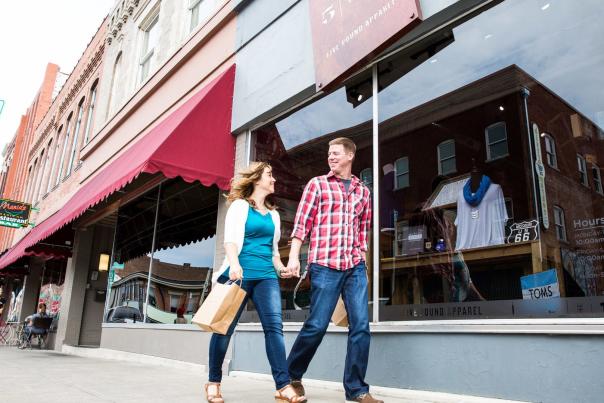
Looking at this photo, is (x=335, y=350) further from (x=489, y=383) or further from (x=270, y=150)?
(x=270, y=150)

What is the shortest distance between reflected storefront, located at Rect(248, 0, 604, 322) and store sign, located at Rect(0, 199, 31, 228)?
573 inches

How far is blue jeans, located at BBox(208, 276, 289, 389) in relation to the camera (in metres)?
3.55

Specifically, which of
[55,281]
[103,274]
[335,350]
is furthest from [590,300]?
[55,281]

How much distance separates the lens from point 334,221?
3.75 metres

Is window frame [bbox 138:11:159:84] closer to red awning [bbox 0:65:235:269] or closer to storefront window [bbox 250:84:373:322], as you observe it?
red awning [bbox 0:65:235:269]

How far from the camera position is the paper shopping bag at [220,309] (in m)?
3.35

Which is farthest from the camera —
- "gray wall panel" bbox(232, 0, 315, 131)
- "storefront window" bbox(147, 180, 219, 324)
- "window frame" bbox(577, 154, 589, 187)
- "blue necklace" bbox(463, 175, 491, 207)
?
"storefront window" bbox(147, 180, 219, 324)

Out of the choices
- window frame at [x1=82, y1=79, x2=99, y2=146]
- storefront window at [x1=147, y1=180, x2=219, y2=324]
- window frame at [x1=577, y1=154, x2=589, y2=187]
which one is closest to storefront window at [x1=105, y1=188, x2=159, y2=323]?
storefront window at [x1=147, y1=180, x2=219, y2=324]

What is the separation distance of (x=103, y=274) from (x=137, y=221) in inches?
164

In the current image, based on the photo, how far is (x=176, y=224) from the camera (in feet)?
28.0

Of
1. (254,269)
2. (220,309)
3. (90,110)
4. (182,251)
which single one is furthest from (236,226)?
(90,110)

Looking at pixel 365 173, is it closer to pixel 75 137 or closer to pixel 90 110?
pixel 90 110

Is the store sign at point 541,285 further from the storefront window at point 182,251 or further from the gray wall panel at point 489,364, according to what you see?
the storefront window at point 182,251

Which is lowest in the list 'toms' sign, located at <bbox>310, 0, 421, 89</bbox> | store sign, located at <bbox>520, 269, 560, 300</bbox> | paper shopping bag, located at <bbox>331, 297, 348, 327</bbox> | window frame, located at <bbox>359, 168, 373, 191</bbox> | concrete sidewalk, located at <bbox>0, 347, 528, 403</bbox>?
concrete sidewalk, located at <bbox>0, 347, 528, 403</bbox>
